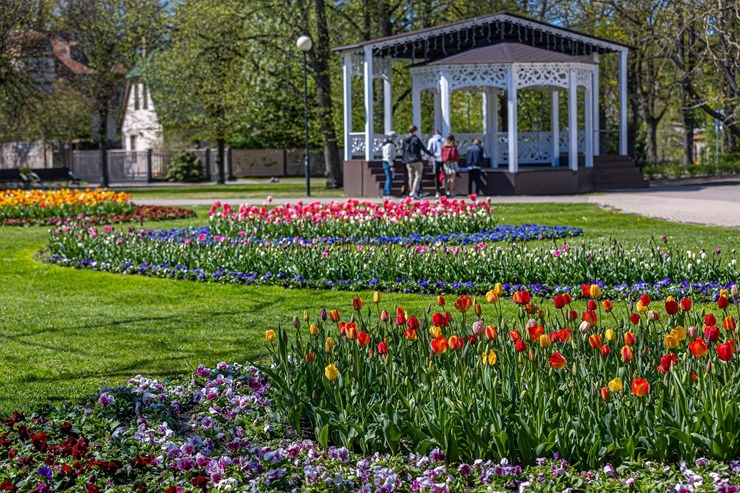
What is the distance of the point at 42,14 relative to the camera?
41719 millimetres

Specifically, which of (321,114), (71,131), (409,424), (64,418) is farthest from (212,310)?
(71,131)

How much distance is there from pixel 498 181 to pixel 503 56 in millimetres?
3247

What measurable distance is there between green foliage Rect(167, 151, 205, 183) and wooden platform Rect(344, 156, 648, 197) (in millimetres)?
25340

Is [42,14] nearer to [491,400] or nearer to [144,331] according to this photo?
[144,331]

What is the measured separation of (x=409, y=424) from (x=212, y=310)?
574 centimetres

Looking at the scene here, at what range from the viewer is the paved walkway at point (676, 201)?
20703 millimetres

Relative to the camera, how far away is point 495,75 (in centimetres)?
3056

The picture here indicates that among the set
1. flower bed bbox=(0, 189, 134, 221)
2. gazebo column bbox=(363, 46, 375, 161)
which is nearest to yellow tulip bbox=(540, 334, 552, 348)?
flower bed bbox=(0, 189, 134, 221)

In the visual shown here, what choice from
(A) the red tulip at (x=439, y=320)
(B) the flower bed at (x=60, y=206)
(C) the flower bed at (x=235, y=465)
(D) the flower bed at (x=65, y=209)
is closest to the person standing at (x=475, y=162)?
(D) the flower bed at (x=65, y=209)

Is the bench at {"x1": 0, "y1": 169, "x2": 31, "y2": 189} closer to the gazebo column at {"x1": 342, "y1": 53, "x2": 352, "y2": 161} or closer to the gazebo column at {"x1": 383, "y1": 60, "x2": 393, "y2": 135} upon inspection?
the gazebo column at {"x1": 342, "y1": 53, "x2": 352, "y2": 161}

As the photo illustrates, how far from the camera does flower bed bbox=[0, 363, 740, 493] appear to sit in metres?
5.02

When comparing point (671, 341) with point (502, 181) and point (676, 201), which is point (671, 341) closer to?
point (676, 201)

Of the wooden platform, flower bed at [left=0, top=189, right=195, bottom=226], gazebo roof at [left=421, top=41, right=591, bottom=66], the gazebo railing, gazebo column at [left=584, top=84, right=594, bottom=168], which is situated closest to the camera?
flower bed at [left=0, top=189, right=195, bottom=226]

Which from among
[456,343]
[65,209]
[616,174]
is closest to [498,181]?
[616,174]
